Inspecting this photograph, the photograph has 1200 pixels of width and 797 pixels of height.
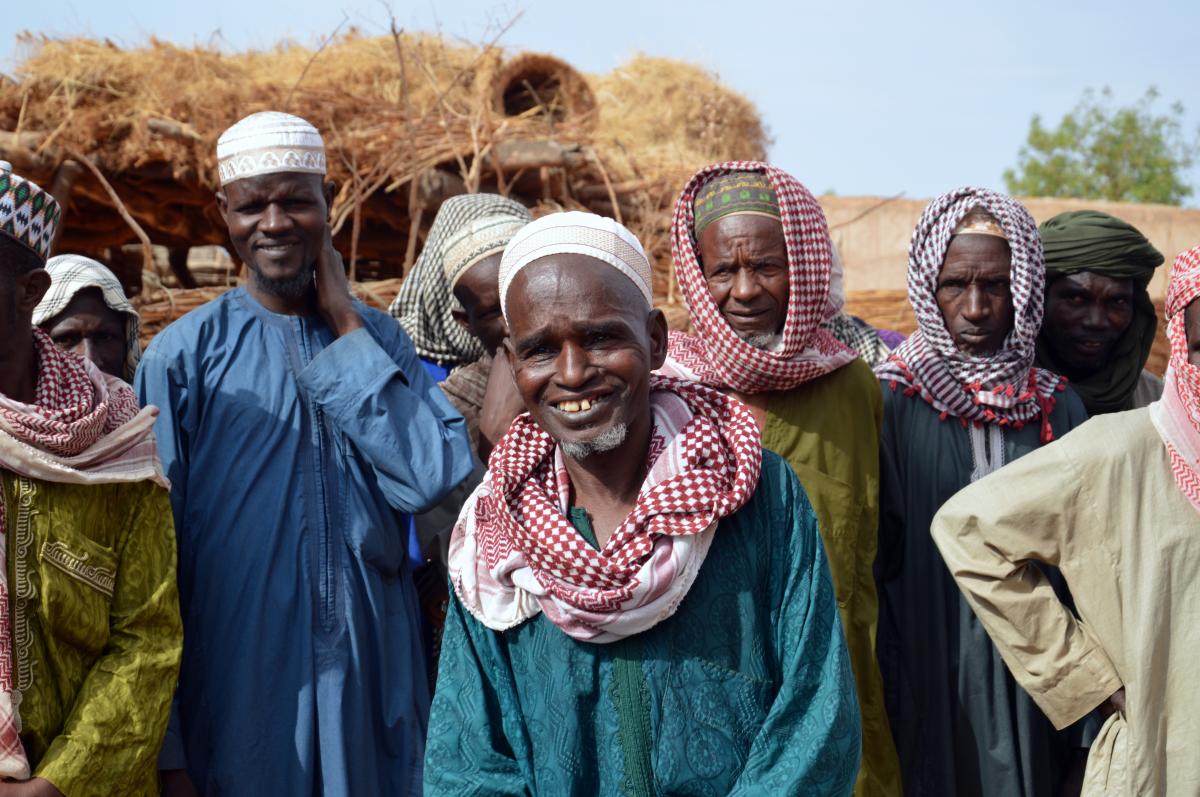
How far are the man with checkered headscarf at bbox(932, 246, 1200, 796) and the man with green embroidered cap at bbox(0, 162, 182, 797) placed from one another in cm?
189

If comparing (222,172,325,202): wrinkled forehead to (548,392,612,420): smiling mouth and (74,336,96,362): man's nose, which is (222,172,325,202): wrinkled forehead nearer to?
(74,336,96,362): man's nose

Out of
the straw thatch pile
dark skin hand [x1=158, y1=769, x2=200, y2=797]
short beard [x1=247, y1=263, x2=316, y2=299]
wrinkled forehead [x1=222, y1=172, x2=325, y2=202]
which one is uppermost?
the straw thatch pile

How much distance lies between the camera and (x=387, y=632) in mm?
3211

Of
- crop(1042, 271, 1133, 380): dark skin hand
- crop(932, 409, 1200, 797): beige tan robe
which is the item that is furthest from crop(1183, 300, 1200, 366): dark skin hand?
crop(1042, 271, 1133, 380): dark skin hand

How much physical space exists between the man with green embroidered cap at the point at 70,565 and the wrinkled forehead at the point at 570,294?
1061mm

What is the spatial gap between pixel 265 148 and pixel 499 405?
0.96 meters

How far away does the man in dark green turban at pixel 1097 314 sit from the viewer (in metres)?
4.12

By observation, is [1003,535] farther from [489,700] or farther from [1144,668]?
[489,700]

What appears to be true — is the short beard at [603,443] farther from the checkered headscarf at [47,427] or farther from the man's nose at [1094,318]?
the man's nose at [1094,318]

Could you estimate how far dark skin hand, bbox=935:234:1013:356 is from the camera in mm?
3799

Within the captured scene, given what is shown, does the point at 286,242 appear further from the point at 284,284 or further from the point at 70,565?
the point at 70,565

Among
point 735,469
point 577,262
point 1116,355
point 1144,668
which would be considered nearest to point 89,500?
point 577,262

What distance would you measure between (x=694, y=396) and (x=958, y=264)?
1750 mm

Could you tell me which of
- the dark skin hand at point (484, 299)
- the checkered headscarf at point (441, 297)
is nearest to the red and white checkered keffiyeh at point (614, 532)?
the dark skin hand at point (484, 299)
